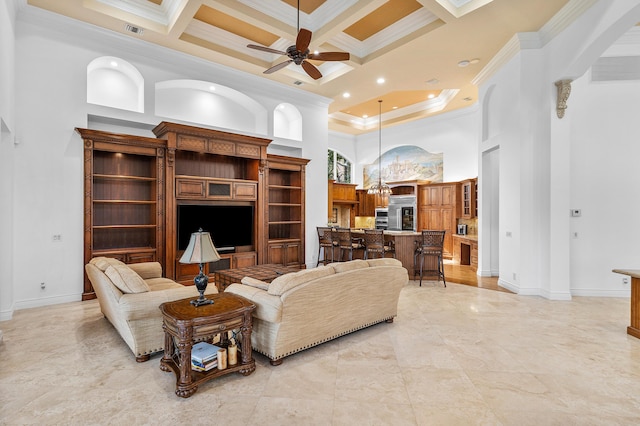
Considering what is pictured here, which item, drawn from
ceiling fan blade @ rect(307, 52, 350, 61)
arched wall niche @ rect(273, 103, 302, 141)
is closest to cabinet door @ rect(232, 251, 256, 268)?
arched wall niche @ rect(273, 103, 302, 141)

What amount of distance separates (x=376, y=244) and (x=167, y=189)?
413 cm

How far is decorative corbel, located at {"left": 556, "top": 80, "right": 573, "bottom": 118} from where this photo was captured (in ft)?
16.8

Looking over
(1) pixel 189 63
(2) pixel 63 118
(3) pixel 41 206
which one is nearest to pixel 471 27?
(1) pixel 189 63

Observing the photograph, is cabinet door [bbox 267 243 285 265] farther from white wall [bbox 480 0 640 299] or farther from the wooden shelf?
white wall [bbox 480 0 640 299]

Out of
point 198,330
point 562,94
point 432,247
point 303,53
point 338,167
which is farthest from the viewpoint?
point 338,167

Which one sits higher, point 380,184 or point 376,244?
point 380,184

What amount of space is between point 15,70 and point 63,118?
78 centimetres

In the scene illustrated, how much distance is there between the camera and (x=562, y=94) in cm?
515

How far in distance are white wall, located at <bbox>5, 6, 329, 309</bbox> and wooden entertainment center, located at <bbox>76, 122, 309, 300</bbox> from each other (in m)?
0.23

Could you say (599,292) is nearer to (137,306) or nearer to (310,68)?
(310,68)

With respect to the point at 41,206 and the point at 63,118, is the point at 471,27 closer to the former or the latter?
the point at 63,118

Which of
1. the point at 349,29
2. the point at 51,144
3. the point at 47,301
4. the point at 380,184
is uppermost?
the point at 349,29

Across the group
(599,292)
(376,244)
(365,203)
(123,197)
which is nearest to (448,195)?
(365,203)

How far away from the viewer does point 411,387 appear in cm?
267
